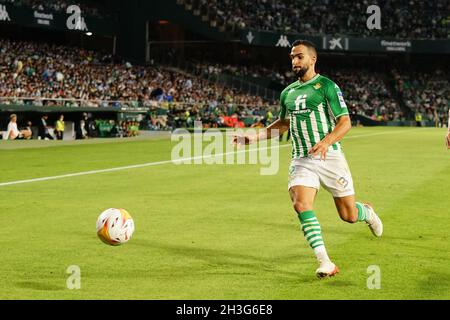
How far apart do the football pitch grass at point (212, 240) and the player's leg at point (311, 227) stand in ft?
0.40

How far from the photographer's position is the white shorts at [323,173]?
764 cm

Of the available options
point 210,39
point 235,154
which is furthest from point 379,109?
point 235,154

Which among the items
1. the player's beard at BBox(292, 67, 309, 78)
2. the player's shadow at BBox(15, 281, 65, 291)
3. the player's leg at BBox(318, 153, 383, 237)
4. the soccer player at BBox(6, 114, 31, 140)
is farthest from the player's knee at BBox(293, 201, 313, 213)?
the soccer player at BBox(6, 114, 31, 140)

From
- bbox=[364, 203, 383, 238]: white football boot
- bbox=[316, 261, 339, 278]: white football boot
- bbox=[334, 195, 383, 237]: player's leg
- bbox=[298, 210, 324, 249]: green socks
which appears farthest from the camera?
bbox=[364, 203, 383, 238]: white football boot

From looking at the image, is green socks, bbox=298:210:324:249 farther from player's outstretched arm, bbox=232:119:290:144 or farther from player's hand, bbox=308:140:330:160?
player's outstretched arm, bbox=232:119:290:144

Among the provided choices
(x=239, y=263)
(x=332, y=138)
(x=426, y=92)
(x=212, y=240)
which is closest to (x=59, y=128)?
(x=212, y=240)

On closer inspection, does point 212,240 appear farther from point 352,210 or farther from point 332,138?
point 332,138

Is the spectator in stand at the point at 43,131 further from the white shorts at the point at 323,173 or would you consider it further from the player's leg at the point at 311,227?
the player's leg at the point at 311,227

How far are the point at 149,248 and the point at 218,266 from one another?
4.58 feet

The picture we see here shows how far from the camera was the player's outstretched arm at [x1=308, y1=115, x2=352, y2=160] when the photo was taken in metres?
7.38

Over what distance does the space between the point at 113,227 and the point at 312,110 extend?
2.66 m

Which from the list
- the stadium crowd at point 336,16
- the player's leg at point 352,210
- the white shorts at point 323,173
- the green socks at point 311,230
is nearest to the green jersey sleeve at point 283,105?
the white shorts at point 323,173

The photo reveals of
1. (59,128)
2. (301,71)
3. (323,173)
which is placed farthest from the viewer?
(59,128)

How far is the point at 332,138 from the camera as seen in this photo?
7465 millimetres
